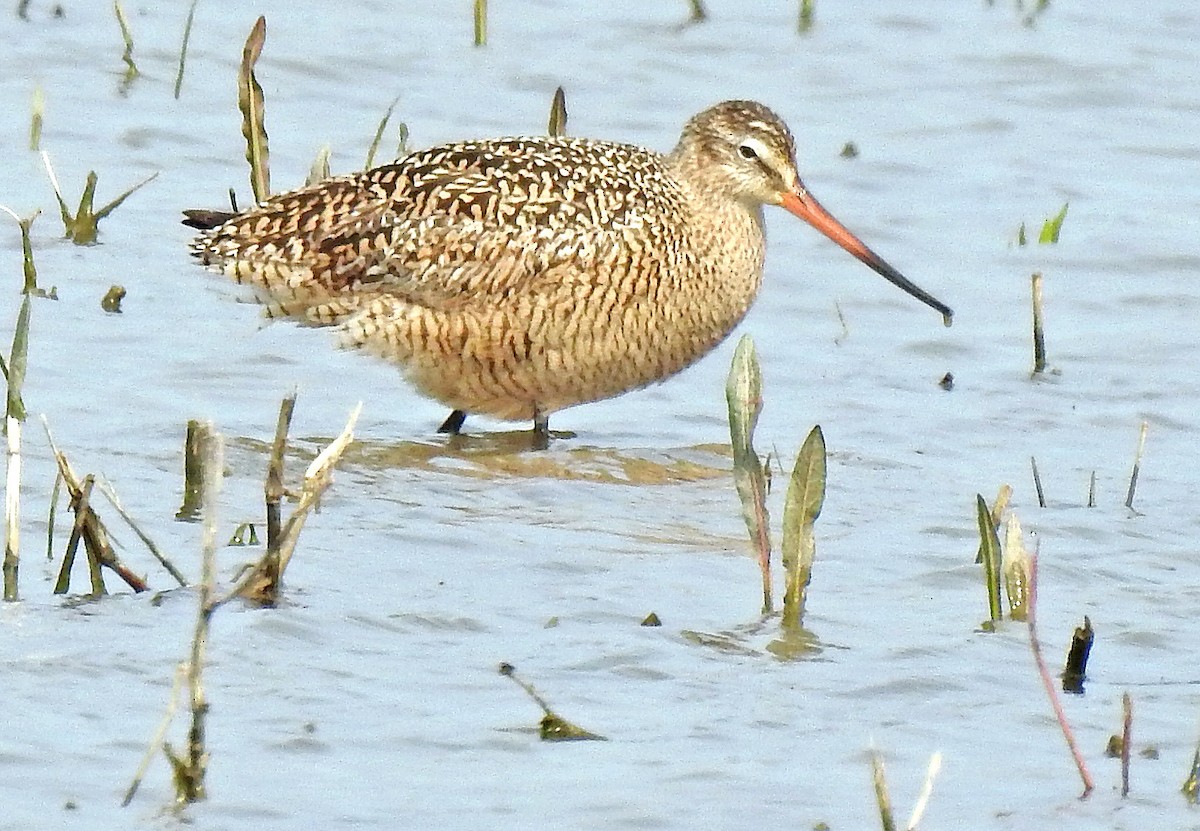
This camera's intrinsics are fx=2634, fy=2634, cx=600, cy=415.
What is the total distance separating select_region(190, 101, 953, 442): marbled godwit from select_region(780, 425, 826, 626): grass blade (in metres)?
1.69

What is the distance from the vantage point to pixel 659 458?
6504 mm

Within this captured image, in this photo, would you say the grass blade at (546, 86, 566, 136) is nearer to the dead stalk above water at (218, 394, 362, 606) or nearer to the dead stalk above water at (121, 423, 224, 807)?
the dead stalk above water at (218, 394, 362, 606)

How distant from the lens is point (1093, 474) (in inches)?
236

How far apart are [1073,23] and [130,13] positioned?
3.72m

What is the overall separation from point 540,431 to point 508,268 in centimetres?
50

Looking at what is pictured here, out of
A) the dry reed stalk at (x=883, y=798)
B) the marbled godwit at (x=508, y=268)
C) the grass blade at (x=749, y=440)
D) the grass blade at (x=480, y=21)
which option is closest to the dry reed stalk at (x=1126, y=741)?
the dry reed stalk at (x=883, y=798)

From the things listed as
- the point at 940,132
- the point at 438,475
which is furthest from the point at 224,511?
the point at 940,132

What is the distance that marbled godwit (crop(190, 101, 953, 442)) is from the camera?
21.2 feet

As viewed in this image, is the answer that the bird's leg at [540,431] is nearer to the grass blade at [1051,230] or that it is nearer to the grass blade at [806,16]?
the grass blade at [1051,230]

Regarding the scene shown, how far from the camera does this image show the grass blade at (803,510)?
479 cm

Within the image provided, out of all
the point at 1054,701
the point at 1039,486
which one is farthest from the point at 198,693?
the point at 1039,486

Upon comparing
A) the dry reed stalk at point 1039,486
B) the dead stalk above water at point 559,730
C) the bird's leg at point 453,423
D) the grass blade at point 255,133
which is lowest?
the bird's leg at point 453,423

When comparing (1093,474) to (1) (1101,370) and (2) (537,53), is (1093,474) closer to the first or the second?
(1) (1101,370)

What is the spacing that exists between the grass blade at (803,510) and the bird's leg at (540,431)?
1864 millimetres
